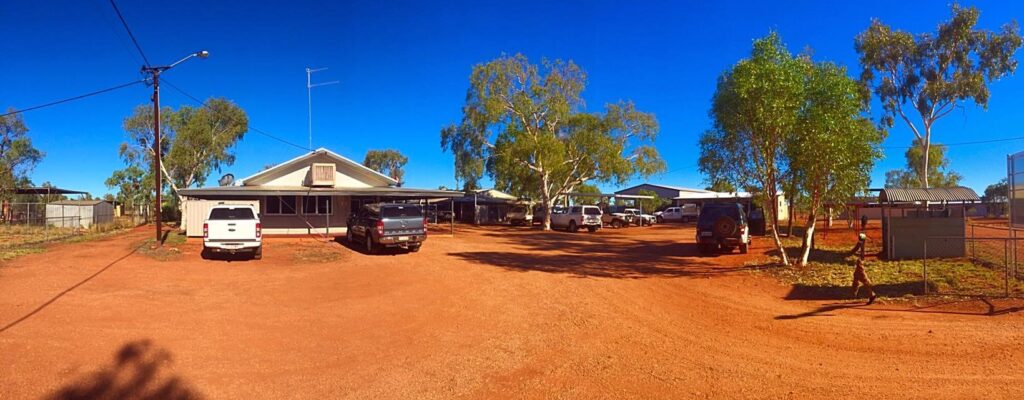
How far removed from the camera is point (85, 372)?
19.9ft

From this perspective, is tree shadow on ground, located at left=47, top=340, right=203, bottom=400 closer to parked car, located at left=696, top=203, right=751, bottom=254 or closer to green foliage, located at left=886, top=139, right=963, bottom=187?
parked car, located at left=696, top=203, right=751, bottom=254

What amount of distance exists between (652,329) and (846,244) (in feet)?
55.9

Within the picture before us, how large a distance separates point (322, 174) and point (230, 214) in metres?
10.5

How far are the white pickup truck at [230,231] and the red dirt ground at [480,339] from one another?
3341mm

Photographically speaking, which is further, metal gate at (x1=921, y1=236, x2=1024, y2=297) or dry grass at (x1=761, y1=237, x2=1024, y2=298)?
dry grass at (x1=761, y1=237, x2=1024, y2=298)

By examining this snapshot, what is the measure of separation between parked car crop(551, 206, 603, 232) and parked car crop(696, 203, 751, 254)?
55.2 feet

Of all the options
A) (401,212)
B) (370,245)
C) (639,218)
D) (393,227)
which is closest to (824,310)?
(393,227)

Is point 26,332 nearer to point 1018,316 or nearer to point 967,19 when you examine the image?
point 1018,316

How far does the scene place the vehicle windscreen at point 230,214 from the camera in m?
17.4

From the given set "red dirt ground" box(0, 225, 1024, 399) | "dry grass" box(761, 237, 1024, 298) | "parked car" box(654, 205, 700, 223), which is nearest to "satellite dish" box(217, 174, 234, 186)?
"red dirt ground" box(0, 225, 1024, 399)

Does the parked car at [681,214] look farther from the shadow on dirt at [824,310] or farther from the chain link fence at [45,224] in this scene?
the chain link fence at [45,224]

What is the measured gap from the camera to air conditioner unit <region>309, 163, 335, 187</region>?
90.8 ft

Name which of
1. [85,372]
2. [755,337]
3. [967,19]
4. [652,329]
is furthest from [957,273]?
[967,19]

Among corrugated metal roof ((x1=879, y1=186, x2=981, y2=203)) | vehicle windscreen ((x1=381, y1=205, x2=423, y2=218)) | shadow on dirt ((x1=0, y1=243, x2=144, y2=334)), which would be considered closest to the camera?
shadow on dirt ((x1=0, y1=243, x2=144, y2=334))
